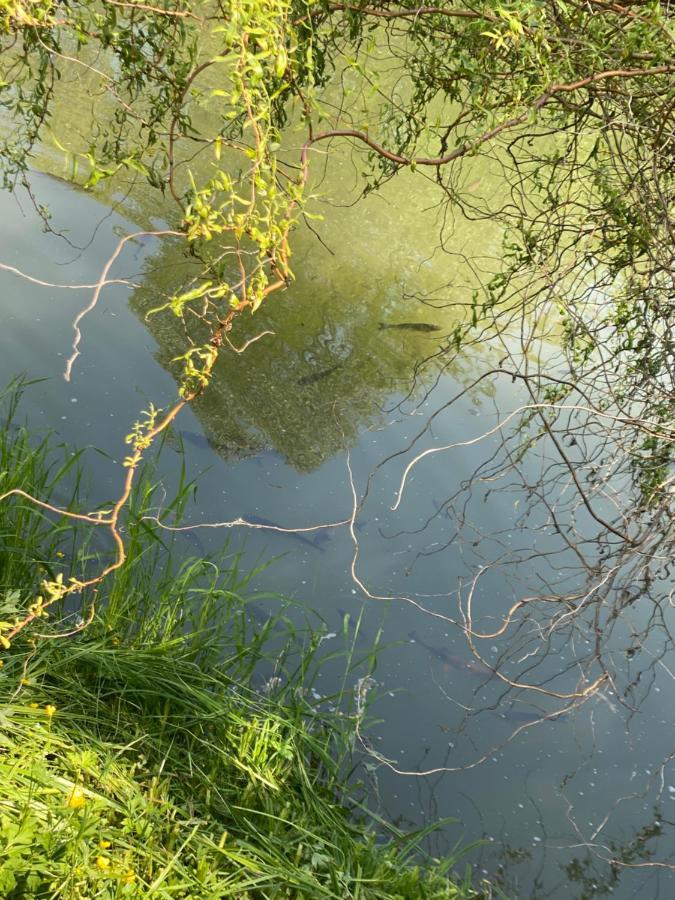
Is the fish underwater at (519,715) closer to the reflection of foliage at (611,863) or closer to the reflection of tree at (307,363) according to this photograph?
the reflection of foliage at (611,863)

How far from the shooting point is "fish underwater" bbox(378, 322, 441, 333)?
500 cm

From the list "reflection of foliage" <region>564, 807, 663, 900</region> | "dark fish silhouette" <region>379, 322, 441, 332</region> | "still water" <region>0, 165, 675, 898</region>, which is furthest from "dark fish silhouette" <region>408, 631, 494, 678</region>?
"dark fish silhouette" <region>379, 322, 441, 332</region>

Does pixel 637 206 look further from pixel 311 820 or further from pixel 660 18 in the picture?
pixel 311 820

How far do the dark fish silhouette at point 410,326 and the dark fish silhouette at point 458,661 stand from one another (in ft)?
7.10

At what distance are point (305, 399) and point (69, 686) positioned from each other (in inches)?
87.8

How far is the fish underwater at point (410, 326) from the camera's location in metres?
5.00

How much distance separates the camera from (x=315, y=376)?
446 centimetres

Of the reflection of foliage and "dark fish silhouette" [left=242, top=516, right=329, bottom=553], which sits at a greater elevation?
"dark fish silhouette" [left=242, top=516, right=329, bottom=553]

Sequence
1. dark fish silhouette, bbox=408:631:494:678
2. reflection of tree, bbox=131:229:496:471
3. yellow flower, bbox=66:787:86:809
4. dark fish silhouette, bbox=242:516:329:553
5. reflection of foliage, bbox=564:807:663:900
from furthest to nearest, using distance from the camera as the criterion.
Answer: reflection of tree, bbox=131:229:496:471
dark fish silhouette, bbox=242:516:329:553
dark fish silhouette, bbox=408:631:494:678
reflection of foliage, bbox=564:807:663:900
yellow flower, bbox=66:787:86:809

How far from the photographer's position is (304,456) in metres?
3.92

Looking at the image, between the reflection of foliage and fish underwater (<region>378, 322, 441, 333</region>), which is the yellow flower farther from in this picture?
fish underwater (<region>378, 322, 441, 333</region>)

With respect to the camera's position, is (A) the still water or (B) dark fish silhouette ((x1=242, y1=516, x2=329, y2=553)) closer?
(A) the still water

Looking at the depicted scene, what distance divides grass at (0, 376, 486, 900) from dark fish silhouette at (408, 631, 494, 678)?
294 millimetres

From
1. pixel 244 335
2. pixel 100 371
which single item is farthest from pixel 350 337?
pixel 100 371
